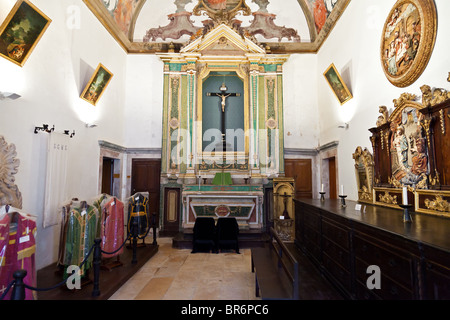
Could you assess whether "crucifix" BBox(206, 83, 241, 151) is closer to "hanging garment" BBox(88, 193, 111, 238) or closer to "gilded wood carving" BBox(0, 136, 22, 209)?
"hanging garment" BBox(88, 193, 111, 238)

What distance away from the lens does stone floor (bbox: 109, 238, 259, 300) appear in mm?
4039

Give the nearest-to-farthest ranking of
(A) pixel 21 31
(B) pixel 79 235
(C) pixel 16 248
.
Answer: (C) pixel 16 248 < (B) pixel 79 235 < (A) pixel 21 31

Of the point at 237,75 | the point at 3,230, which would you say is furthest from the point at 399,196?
the point at 237,75

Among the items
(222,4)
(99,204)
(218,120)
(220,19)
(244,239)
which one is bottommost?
(244,239)

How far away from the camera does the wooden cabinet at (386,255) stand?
2.01 meters

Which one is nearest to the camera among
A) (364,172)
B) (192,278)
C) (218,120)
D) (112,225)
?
(192,278)

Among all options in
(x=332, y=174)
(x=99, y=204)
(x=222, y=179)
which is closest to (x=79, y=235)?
(x=99, y=204)

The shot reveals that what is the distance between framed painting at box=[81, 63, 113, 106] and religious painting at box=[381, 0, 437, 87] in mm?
6818

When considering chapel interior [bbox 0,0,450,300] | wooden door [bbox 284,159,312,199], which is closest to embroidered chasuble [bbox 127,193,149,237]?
chapel interior [bbox 0,0,450,300]

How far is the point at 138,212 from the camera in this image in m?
6.27

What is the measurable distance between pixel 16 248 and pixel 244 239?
202 inches

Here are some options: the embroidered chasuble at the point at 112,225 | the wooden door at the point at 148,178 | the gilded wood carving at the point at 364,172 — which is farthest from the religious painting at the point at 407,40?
the wooden door at the point at 148,178

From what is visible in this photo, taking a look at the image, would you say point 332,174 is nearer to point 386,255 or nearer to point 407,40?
point 407,40

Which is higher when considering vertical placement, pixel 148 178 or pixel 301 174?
pixel 301 174
